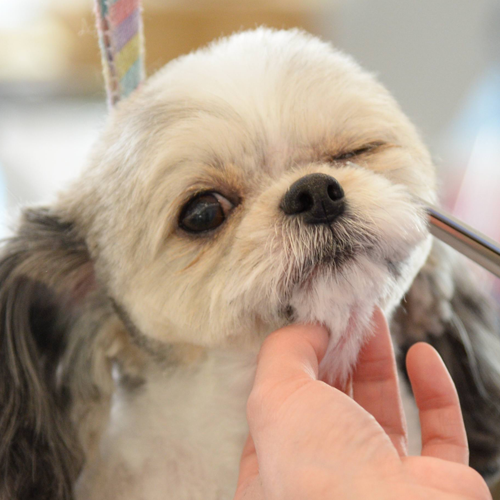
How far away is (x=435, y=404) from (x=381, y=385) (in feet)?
0.27

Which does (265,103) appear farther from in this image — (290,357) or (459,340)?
(459,340)

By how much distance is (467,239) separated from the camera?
650 millimetres

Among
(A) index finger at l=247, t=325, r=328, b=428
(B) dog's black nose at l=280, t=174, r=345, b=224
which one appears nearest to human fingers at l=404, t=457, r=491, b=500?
(A) index finger at l=247, t=325, r=328, b=428

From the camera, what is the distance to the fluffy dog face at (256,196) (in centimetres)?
58

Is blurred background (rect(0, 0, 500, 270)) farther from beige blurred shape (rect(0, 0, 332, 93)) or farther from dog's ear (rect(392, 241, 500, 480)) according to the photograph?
dog's ear (rect(392, 241, 500, 480))

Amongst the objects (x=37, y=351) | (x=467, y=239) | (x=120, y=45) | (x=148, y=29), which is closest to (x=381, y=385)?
(x=467, y=239)

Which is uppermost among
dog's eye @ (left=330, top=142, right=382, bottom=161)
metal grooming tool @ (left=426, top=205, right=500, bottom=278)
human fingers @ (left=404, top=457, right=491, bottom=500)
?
dog's eye @ (left=330, top=142, right=382, bottom=161)

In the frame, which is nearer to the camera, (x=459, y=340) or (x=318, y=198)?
(x=318, y=198)

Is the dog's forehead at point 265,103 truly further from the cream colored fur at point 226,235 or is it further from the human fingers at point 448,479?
the human fingers at point 448,479

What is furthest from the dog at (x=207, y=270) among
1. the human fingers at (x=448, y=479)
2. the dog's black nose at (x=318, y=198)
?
the human fingers at (x=448, y=479)

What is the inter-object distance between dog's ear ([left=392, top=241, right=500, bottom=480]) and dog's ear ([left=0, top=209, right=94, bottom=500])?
0.61 m

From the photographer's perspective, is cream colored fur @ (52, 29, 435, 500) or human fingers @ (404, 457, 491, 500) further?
cream colored fur @ (52, 29, 435, 500)

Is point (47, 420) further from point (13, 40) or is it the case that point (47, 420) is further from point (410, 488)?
point (13, 40)

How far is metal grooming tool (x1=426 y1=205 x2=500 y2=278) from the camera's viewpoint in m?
0.63
